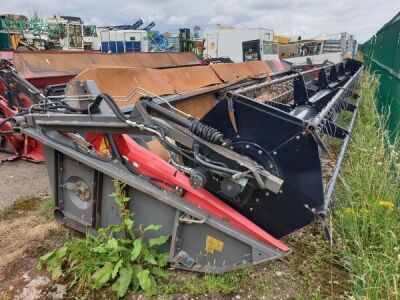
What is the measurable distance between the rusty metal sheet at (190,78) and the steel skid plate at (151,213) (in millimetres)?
2334

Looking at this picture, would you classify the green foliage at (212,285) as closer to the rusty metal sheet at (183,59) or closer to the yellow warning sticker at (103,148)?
the yellow warning sticker at (103,148)

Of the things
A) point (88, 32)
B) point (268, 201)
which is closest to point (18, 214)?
point (268, 201)

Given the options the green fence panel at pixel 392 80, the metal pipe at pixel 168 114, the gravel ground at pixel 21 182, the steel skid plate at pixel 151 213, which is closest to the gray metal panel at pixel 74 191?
the steel skid plate at pixel 151 213

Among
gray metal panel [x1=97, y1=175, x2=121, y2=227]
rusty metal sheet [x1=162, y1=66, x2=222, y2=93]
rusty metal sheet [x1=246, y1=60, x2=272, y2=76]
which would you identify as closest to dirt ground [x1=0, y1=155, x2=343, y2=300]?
gray metal panel [x1=97, y1=175, x2=121, y2=227]

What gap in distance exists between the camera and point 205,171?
221cm

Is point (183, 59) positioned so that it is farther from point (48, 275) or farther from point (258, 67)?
point (48, 275)

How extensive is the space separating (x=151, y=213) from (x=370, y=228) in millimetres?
1564

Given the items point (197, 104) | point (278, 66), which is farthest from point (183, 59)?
point (197, 104)

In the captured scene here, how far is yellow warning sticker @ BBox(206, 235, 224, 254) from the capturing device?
2.25m

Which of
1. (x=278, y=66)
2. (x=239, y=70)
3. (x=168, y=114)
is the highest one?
(x=278, y=66)

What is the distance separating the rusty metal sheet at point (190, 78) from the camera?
4.81 m

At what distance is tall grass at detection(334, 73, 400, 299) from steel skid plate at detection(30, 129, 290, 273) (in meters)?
0.49

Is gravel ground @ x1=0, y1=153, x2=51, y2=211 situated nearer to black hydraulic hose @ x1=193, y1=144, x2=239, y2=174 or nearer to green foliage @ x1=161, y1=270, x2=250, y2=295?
green foliage @ x1=161, y1=270, x2=250, y2=295

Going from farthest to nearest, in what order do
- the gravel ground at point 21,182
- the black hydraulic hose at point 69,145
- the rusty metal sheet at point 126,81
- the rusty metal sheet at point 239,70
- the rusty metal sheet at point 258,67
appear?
the rusty metal sheet at point 258,67
the rusty metal sheet at point 239,70
the gravel ground at point 21,182
the rusty metal sheet at point 126,81
the black hydraulic hose at point 69,145
